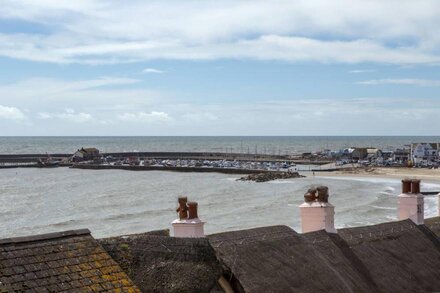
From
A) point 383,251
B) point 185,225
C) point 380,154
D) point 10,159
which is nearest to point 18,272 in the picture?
point 185,225

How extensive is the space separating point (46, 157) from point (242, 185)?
64057 mm

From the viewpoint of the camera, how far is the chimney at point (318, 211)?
10.4 m

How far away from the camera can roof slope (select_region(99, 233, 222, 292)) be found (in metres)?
6.95

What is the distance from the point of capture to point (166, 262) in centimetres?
719

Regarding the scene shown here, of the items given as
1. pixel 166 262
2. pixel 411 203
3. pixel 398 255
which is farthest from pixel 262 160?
pixel 166 262

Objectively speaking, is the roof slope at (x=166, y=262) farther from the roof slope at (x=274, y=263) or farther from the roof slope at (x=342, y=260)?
the roof slope at (x=342, y=260)

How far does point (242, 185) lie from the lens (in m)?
76.2

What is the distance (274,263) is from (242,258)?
0.58m

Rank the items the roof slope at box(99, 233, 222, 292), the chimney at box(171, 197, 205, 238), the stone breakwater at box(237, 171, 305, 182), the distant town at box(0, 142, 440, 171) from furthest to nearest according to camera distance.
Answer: the distant town at box(0, 142, 440, 171), the stone breakwater at box(237, 171, 305, 182), the chimney at box(171, 197, 205, 238), the roof slope at box(99, 233, 222, 292)

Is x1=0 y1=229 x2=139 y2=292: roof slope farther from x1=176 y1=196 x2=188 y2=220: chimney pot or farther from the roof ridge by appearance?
x1=176 y1=196 x2=188 y2=220: chimney pot

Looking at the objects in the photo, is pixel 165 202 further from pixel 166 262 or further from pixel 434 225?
pixel 166 262

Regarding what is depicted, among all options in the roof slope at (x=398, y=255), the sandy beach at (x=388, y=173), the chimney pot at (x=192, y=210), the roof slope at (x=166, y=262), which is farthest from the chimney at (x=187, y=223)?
the sandy beach at (x=388, y=173)

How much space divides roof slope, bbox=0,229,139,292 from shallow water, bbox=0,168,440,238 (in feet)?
105

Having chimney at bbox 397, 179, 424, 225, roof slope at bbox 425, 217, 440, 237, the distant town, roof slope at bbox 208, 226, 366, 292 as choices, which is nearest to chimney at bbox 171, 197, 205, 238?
roof slope at bbox 208, 226, 366, 292
